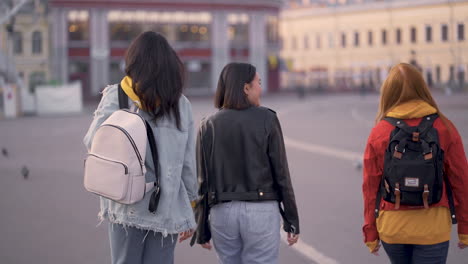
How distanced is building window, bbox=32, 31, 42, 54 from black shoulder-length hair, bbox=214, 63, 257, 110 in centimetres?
6291

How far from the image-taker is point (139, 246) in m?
4.17

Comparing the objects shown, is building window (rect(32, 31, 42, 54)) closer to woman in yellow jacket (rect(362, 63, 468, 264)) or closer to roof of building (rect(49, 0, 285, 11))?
roof of building (rect(49, 0, 285, 11))

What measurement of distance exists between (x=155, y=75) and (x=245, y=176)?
827mm

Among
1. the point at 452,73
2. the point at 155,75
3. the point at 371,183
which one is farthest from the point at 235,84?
the point at 452,73

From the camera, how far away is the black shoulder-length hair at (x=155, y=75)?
4.09m

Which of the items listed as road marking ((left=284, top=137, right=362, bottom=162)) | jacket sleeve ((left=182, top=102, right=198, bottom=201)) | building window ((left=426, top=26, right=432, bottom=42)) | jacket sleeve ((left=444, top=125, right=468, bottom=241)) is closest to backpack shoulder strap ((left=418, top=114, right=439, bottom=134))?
jacket sleeve ((left=444, top=125, right=468, bottom=241))

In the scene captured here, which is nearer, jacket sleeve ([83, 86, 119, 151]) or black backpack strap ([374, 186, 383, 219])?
jacket sleeve ([83, 86, 119, 151])

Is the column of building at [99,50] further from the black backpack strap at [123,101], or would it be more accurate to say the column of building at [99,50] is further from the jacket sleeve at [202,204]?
the black backpack strap at [123,101]

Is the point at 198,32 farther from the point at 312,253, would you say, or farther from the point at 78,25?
the point at 312,253

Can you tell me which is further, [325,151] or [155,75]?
[325,151]

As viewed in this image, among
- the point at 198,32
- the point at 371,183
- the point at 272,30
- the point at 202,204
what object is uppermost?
the point at 272,30

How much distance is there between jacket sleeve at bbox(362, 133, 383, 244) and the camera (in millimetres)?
4383

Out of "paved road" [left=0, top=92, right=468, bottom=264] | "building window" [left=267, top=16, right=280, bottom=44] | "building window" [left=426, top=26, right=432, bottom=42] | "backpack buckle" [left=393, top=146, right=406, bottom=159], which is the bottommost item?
"paved road" [left=0, top=92, right=468, bottom=264]

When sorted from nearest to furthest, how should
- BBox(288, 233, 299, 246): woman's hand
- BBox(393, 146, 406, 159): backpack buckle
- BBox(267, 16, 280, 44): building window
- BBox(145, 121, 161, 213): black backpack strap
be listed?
BBox(145, 121, 161, 213): black backpack strap → BBox(393, 146, 406, 159): backpack buckle → BBox(288, 233, 299, 246): woman's hand → BBox(267, 16, 280, 44): building window
